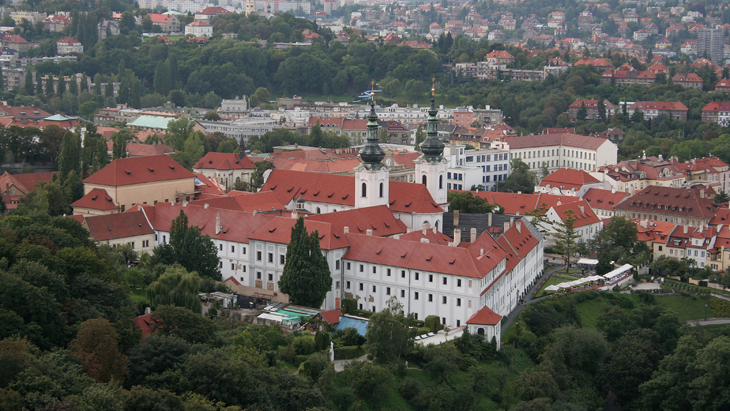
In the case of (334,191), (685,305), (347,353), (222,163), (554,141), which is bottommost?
(685,305)

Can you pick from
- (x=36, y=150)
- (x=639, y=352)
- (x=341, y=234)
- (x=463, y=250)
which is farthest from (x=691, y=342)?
(x=36, y=150)

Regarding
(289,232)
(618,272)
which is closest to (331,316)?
(289,232)

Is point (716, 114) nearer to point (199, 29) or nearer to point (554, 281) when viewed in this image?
point (554, 281)

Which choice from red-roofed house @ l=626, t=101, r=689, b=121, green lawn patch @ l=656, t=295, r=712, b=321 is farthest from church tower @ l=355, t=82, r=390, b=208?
red-roofed house @ l=626, t=101, r=689, b=121

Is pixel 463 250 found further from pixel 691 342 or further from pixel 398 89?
pixel 398 89

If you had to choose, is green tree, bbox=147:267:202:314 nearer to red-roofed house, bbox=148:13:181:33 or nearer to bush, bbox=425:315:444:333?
bush, bbox=425:315:444:333

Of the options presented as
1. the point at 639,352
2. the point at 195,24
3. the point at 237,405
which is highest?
the point at 195,24
